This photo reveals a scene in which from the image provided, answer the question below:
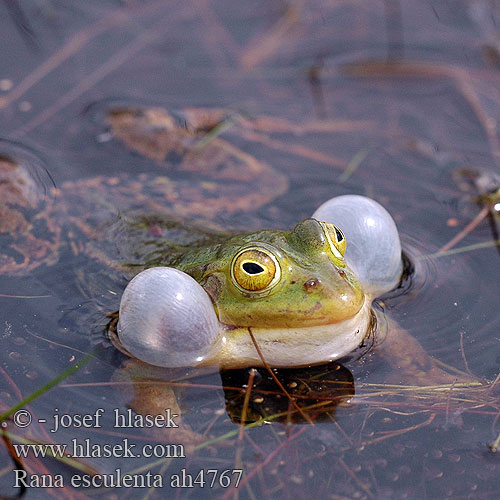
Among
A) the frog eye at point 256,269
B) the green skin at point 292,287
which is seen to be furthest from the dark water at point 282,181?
the frog eye at point 256,269

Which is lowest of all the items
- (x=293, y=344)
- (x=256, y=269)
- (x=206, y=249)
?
(x=293, y=344)

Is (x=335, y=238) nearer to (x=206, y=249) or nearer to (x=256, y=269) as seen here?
(x=256, y=269)

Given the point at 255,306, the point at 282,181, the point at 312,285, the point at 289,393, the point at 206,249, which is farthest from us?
the point at 282,181

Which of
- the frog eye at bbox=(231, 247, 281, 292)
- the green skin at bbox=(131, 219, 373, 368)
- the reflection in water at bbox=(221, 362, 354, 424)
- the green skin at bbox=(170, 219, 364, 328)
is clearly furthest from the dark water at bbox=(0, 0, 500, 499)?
the frog eye at bbox=(231, 247, 281, 292)

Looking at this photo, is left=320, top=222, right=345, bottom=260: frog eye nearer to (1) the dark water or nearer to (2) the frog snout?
(2) the frog snout

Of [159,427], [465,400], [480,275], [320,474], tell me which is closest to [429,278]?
[480,275]

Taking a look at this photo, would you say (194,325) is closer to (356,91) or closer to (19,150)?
(19,150)

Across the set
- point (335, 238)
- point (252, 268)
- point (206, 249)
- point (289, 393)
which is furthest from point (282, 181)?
point (289, 393)
